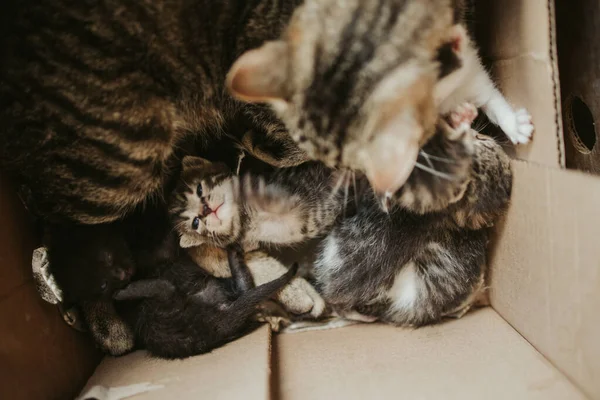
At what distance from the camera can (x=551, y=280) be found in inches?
47.5

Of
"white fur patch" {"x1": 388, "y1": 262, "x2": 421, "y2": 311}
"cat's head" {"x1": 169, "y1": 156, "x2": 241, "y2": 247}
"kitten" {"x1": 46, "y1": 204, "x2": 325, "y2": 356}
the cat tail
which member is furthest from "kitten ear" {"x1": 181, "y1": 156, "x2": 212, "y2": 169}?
"white fur patch" {"x1": 388, "y1": 262, "x2": 421, "y2": 311}

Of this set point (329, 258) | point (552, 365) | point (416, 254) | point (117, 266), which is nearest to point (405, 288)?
point (416, 254)

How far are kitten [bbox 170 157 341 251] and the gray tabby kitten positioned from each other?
0.26m

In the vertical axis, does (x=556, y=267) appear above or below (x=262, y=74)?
below

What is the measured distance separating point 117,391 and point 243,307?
1.15 feet

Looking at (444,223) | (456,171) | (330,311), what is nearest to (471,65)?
(456,171)

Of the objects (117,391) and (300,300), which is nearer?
(117,391)

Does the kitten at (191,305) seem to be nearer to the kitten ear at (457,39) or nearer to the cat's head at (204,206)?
the cat's head at (204,206)

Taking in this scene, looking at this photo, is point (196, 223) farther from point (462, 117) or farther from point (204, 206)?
point (462, 117)

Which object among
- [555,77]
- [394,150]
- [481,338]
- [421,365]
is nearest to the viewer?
[394,150]

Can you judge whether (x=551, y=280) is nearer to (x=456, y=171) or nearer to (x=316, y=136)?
(x=456, y=171)

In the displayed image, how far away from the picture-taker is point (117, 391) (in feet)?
4.06

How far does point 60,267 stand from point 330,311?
71 cm

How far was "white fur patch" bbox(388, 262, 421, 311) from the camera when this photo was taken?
1.45 meters
